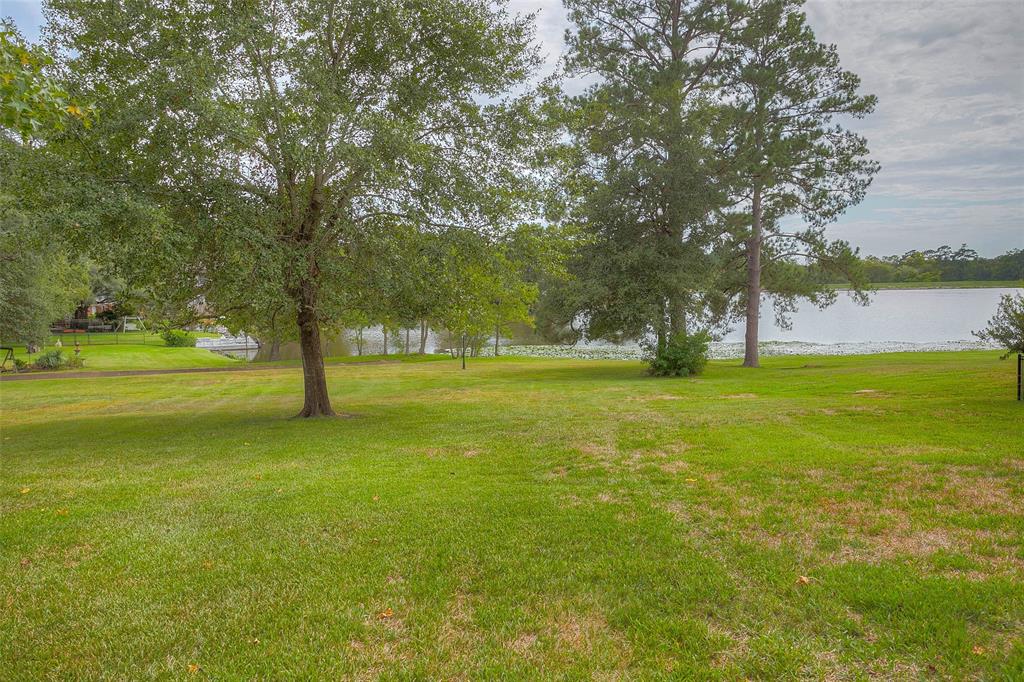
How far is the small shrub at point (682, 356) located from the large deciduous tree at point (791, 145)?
4144mm

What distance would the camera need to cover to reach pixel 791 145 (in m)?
22.6

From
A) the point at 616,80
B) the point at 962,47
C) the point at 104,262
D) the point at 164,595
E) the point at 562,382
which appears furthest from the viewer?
the point at 616,80

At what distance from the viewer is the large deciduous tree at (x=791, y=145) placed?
22594mm

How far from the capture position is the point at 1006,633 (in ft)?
11.2

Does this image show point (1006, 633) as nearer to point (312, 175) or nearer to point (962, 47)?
point (312, 175)

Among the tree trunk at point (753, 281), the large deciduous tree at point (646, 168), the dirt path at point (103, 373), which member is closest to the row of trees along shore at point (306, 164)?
the large deciduous tree at point (646, 168)

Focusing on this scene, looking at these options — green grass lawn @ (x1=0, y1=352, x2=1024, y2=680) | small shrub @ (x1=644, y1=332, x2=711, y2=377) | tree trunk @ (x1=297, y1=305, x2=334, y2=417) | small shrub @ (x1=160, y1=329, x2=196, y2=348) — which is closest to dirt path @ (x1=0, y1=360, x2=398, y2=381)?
small shrub @ (x1=160, y1=329, x2=196, y2=348)

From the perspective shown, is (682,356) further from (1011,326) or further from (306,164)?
(306,164)

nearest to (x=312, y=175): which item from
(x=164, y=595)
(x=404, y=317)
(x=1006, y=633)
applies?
(x=404, y=317)

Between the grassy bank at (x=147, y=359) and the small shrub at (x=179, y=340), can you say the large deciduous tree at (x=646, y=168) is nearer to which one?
the grassy bank at (x=147, y=359)

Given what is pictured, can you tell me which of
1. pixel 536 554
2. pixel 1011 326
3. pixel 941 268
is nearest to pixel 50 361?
pixel 536 554

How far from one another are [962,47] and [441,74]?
1415cm

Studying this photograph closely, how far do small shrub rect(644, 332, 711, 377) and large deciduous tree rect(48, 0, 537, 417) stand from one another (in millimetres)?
12233

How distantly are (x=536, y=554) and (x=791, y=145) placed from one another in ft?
74.8
